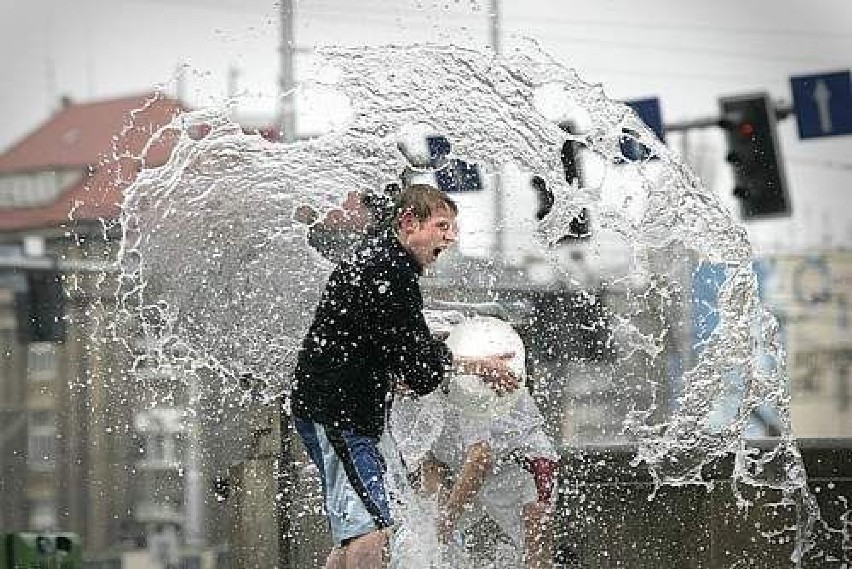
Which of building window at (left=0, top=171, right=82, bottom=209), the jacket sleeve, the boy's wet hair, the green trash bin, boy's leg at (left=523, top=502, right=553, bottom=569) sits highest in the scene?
building window at (left=0, top=171, right=82, bottom=209)

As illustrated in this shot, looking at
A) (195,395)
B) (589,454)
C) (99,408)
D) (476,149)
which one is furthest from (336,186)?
(99,408)

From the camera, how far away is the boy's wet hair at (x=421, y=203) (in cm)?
586

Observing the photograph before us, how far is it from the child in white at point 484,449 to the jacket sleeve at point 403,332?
0.74 meters

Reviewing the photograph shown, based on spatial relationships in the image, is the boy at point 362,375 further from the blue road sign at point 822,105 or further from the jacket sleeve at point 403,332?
the blue road sign at point 822,105

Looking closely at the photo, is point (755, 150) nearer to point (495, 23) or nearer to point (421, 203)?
point (495, 23)

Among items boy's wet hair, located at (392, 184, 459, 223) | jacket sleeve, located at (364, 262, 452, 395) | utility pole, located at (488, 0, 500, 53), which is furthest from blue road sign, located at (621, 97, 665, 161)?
jacket sleeve, located at (364, 262, 452, 395)

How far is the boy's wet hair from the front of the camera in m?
5.86

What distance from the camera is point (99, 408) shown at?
30.2ft

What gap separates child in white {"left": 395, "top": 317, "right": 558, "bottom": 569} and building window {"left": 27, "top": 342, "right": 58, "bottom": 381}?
3120 millimetres

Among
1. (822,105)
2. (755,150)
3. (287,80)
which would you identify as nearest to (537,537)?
(287,80)

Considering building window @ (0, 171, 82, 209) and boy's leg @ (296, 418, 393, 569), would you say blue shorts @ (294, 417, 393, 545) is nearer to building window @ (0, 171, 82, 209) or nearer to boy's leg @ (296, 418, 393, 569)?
boy's leg @ (296, 418, 393, 569)

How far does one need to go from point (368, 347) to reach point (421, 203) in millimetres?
521

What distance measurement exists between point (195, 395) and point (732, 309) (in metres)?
2.30

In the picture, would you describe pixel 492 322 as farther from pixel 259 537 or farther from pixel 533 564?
pixel 259 537
